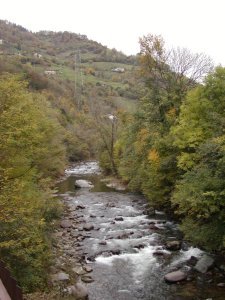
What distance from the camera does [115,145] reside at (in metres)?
62.4

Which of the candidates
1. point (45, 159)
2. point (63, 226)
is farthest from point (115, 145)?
point (63, 226)

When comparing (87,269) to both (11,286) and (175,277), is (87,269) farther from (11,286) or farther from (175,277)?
(11,286)

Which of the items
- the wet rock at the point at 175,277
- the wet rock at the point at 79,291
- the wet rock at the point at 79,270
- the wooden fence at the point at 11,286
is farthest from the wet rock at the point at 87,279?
the wooden fence at the point at 11,286

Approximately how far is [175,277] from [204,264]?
2255 mm

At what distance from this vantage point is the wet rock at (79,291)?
667 inches

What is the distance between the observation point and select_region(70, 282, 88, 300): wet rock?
17.0m

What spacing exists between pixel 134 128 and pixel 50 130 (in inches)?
396

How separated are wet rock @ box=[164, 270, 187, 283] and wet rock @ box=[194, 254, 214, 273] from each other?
1244mm

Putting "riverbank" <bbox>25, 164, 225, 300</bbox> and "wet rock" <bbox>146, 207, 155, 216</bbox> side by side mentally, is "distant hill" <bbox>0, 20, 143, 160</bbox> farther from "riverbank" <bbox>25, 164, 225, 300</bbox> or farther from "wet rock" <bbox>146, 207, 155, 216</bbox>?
"riverbank" <bbox>25, 164, 225, 300</bbox>

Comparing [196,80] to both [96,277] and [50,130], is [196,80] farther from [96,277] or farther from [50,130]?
[96,277]

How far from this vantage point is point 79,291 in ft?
56.9

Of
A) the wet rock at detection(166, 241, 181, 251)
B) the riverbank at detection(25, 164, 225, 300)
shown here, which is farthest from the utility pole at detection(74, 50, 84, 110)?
the wet rock at detection(166, 241, 181, 251)

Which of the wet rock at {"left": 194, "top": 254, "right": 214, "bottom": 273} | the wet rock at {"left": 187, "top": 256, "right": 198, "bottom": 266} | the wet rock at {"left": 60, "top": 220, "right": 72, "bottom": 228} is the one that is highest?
the wet rock at {"left": 194, "top": 254, "right": 214, "bottom": 273}

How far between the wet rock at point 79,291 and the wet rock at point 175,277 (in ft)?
14.5
